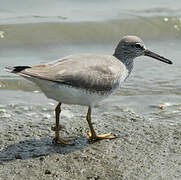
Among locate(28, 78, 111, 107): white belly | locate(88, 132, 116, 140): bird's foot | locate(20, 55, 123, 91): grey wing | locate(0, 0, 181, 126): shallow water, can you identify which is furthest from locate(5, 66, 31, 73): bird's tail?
locate(0, 0, 181, 126): shallow water

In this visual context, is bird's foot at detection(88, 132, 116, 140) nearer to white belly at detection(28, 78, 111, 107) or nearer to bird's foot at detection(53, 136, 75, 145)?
bird's foot at detection(53, 136, 75, 145)

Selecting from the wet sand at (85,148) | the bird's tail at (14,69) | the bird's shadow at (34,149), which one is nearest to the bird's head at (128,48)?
the wet sand at (85,148)

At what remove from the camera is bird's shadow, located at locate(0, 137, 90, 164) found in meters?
5.29

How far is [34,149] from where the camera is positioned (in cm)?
548

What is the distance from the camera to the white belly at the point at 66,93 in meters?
5.34

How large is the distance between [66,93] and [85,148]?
0.83 metres

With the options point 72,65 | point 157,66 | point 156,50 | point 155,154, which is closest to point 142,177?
point 155,154

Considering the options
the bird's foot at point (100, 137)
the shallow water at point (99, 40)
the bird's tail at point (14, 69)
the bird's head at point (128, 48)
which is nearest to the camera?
the bird's tail at point (14, 69)

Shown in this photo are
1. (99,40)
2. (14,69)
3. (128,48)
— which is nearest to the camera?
(14,69)

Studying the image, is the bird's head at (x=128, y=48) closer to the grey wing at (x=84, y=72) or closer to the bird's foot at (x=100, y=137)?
the grey wing at (x=84, y=72)

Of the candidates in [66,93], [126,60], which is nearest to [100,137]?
[66,93]

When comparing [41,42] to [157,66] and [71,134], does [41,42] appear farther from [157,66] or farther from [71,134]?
[71,134]

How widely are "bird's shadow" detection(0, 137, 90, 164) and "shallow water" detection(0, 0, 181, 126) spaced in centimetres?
123

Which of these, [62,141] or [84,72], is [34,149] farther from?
[84,72]
